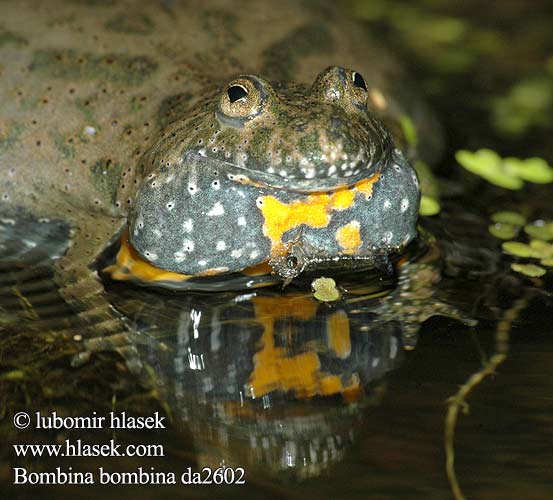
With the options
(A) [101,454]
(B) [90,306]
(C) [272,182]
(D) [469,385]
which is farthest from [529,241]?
(A) [101,454]

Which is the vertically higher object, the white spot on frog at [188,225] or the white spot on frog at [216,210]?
the white spot on frog at [216,210]

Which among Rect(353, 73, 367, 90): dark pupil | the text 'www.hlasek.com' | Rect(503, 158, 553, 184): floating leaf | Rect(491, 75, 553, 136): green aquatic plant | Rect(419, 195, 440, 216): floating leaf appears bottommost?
the text 'www.hlasek.com'

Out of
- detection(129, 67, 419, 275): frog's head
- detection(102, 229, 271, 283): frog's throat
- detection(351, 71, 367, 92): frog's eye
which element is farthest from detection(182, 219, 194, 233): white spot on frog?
detection(351, 71, 367, 92): frog's eye

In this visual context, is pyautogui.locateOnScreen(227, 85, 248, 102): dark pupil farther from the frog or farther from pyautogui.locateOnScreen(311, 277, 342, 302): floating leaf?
pyautogui.locateOnScreen(311, 277, 342, 302): floating leaf

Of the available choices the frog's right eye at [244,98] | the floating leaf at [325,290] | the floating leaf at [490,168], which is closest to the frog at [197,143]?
the frog's right eye at [244,98]

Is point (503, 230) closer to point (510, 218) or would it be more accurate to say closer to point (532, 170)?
point (510, 218)

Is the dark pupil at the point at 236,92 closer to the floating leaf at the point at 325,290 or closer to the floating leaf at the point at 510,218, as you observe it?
the floating leaf at the point at 325,290
